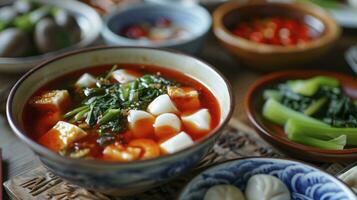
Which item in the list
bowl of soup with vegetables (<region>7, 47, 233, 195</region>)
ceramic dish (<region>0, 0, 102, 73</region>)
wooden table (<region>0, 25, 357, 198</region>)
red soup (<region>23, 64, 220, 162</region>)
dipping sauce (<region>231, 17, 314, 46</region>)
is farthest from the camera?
dipping sauce (<region>231, 17, 314, 46</region>)

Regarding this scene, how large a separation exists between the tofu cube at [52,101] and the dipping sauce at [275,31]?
1498mm

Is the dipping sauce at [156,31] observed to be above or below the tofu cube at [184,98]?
below

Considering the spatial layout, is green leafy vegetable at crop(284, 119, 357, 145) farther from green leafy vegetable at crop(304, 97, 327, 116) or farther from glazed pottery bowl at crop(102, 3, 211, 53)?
glazed pottery bowl at crop(102, 3, 211, 53)

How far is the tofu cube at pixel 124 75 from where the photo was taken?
7.07 feet

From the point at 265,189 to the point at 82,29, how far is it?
1891 mm

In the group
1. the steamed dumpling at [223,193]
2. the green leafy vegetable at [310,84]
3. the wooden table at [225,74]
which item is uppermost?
the steamed dumpling at [223,193]

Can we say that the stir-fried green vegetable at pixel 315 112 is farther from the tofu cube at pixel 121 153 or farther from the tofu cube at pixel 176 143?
the tofu cube at pixel 121 153

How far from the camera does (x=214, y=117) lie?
196 centimetres

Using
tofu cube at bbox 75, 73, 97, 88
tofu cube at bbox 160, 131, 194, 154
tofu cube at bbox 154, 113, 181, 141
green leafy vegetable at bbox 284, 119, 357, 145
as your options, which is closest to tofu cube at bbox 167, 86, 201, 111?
tofu cube at bbox 154, 113, 181, 141

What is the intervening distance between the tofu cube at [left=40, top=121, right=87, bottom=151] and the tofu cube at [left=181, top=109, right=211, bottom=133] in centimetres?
Result: 42

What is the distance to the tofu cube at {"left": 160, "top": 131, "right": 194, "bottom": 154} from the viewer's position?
1706mm

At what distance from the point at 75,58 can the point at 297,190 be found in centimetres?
115

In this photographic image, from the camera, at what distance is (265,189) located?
178 centimetres

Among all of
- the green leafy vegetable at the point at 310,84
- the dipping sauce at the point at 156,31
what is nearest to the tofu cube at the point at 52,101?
the dipping sauce at the point at 156,31
